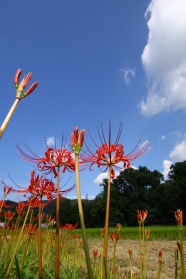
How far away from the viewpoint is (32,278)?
3717 millimetres

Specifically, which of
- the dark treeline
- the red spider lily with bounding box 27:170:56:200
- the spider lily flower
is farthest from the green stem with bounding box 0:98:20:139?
the dark treeline

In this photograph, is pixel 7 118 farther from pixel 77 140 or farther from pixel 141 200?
pixel 141 200

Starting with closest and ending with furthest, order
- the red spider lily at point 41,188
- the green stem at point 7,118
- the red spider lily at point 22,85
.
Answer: the green stem at point 7,118 < the red spider lily at point 22,85 < the red spider lily at point 41,188

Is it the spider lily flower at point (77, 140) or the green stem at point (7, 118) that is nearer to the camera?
the green stem at point (7, 118)

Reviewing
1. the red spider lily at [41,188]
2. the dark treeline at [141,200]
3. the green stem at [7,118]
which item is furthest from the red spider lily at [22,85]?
the dark treeline at [141,200]

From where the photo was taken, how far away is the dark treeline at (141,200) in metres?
53.2

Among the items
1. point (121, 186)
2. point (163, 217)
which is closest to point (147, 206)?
point (163, 217)

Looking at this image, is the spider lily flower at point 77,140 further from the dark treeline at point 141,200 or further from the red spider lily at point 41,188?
the dark treeline at point 141,200

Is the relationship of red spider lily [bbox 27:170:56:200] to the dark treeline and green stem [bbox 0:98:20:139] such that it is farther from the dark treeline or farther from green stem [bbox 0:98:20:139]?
the dark treeline

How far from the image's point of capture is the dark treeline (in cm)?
5316

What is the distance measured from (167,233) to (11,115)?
21.6 meters

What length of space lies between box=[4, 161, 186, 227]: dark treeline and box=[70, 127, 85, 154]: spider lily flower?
167 ft

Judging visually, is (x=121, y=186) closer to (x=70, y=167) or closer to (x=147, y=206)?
(x=147, y=206)

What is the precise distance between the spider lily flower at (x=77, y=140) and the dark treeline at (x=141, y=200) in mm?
51035
